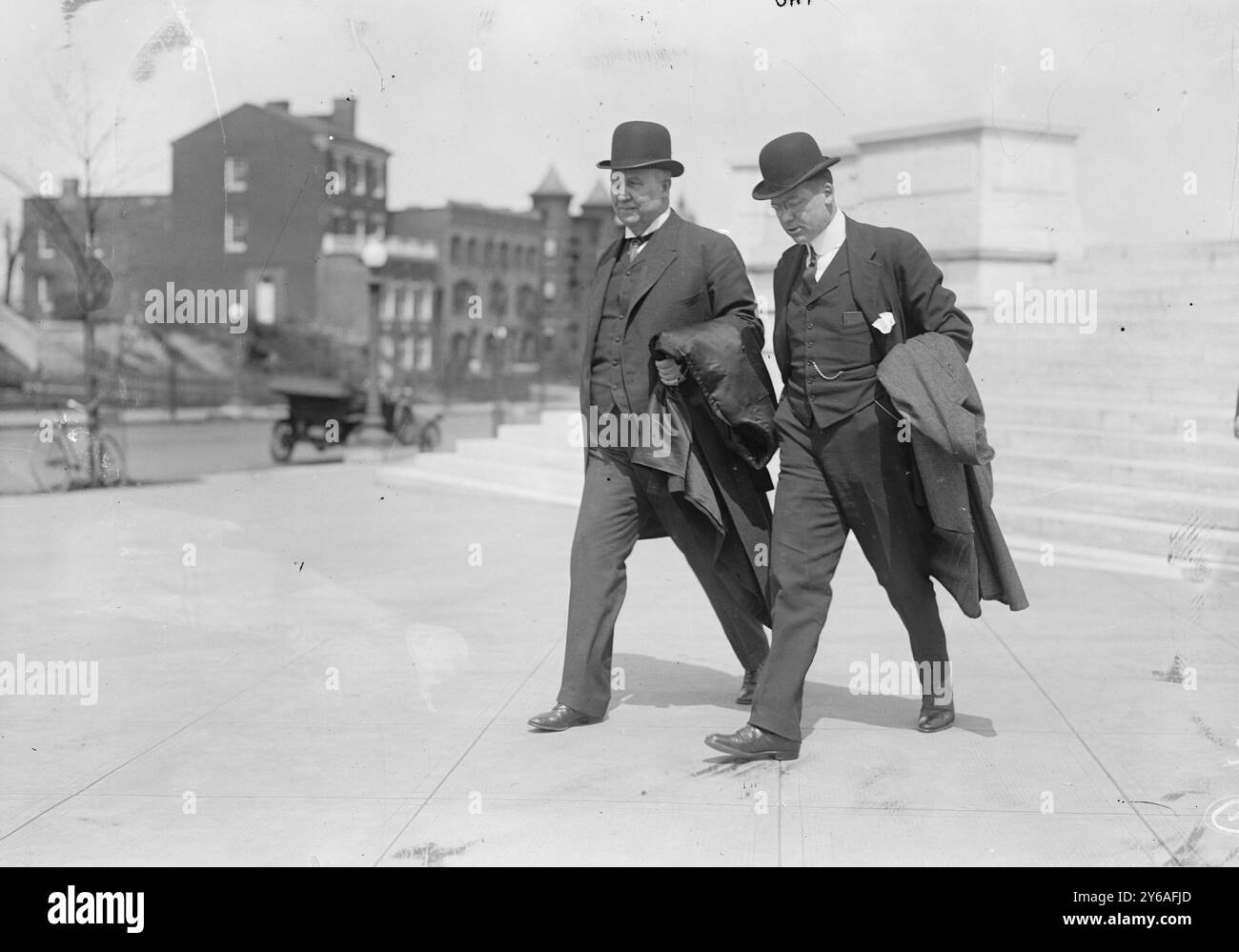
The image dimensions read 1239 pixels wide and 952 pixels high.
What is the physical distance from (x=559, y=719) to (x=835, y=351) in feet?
5.31

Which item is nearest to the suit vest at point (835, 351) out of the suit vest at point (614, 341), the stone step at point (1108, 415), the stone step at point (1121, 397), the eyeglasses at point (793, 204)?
the eyeglasses at point (793, 204)

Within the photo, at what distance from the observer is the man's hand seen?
5078 mm

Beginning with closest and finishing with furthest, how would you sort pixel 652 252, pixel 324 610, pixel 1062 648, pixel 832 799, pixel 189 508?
1. pixel 832 799
2. pixel 652 252
3. pixel 1062 648
4. pixel 324 610
5. pixel 189 508

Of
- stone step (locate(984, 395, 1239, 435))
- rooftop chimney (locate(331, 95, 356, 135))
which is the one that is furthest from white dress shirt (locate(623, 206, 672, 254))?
rooftop chimney (locate(331, 95, 356, 135))

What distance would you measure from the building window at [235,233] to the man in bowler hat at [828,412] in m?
55.6

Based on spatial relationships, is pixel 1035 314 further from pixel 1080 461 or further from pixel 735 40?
pixel 735 40

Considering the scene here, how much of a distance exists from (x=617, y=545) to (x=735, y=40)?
11.2ft

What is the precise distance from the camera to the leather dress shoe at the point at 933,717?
521cm

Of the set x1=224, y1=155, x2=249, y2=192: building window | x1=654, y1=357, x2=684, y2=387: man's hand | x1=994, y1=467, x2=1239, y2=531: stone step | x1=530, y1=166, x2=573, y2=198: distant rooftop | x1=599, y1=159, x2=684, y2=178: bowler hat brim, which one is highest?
x1=530, y1=166, x2=573, y2=198: distant rooftop

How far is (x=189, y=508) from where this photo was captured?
13047 millimetres

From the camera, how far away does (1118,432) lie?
1066 cm

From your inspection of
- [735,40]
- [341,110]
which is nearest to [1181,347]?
[735,40]

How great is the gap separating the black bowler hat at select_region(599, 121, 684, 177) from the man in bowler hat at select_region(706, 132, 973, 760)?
459 millimetres

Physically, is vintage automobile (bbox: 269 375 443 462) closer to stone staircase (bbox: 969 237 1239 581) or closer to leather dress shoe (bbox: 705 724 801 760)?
stone staircase (bbox: 969 237 1239 581)
